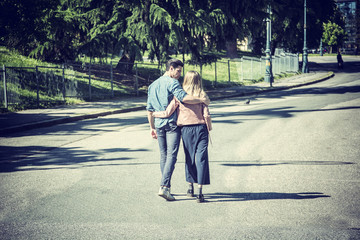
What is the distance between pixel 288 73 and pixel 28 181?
3557 centimetres

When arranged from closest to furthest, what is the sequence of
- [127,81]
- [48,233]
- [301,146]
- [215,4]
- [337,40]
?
[48,233], [301,146], [215,4], [127,81], [337,40]

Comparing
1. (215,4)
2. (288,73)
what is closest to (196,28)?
(215,4)

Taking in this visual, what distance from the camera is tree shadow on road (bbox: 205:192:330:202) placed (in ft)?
17.2

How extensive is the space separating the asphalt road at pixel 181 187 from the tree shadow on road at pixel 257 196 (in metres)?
0.01

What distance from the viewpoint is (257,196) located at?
17.5 feet

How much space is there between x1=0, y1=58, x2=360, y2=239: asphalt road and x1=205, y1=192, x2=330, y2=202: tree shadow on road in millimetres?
13

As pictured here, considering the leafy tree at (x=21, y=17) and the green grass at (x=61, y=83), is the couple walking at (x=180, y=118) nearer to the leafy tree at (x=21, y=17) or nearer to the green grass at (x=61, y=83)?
the leafy tree at (x=21, y=17)

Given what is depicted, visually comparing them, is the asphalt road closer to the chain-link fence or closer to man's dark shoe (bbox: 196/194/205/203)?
man's dark shoe (bbox: 196/194/205/203)

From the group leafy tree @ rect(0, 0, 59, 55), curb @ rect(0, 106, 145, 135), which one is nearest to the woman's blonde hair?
curb @ rect(0, 106, 145, 135)

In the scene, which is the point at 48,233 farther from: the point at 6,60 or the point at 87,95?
the point at 6,60

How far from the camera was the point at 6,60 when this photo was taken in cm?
2303

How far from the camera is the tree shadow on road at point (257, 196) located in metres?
5.24

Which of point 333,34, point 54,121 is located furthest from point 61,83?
point 333,34

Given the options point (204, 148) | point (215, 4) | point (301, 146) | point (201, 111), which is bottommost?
point (301, 146)
